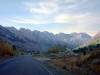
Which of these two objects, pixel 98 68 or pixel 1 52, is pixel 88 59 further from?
pixel 1 52

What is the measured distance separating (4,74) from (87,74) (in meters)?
9.02

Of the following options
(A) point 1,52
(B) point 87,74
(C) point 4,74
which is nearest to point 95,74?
(B) point 87,74

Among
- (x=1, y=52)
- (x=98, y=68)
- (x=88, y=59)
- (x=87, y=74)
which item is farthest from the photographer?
(x=1, y=52)

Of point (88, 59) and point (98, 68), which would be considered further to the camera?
point (88, 59)

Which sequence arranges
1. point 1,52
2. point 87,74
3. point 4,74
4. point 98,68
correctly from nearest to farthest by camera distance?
point 4,74 < point 87,74 < point 98,68 < point 1,52

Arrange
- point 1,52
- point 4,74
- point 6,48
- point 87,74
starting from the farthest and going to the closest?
point 6,48 → point 1,52 → point 87,74 → point 4,74

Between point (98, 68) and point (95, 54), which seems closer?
point (98, 68)

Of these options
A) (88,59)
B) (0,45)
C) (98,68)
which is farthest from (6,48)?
(98,68)

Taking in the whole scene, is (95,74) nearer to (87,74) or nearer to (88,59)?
(87,74)

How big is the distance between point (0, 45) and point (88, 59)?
49.2 meters

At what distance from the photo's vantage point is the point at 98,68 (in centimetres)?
3073

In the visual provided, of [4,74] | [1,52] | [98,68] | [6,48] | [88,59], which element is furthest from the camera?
[6,48]

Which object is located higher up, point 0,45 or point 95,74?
point 0,45

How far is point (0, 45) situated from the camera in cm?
8862
